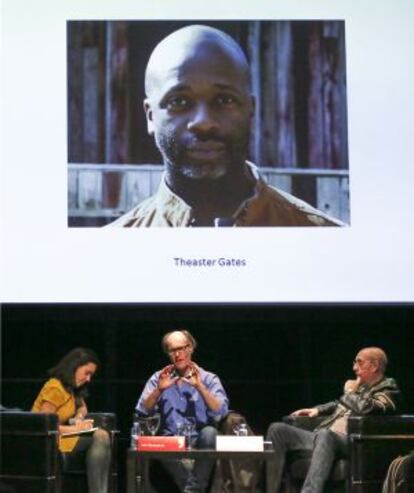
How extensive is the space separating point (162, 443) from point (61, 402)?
27.8 inches

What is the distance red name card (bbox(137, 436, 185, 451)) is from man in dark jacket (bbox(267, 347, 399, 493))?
0.48m

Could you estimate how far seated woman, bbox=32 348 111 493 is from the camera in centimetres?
576

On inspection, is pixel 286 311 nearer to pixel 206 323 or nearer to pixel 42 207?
pixel 206 323

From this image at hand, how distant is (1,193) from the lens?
648 centimetres

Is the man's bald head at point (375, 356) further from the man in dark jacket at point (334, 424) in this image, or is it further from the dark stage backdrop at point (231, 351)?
the dark stage backdrop at point (231, 351)

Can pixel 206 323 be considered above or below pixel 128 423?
above

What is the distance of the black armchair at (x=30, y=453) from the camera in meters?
5.49

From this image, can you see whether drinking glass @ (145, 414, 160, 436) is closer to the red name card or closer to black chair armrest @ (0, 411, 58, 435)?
the red name card

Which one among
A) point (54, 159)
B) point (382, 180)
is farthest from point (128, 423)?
point (382, 180)

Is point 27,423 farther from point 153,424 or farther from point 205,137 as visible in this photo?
point 205,137

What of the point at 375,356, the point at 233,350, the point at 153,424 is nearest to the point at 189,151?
the point at 233,350

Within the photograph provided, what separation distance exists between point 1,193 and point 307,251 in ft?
5.48

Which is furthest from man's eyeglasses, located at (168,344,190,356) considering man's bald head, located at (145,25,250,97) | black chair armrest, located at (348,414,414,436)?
man's bald head, located at (145,25,250,97)

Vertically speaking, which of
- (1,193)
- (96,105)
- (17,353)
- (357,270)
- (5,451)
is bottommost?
(5,451)
